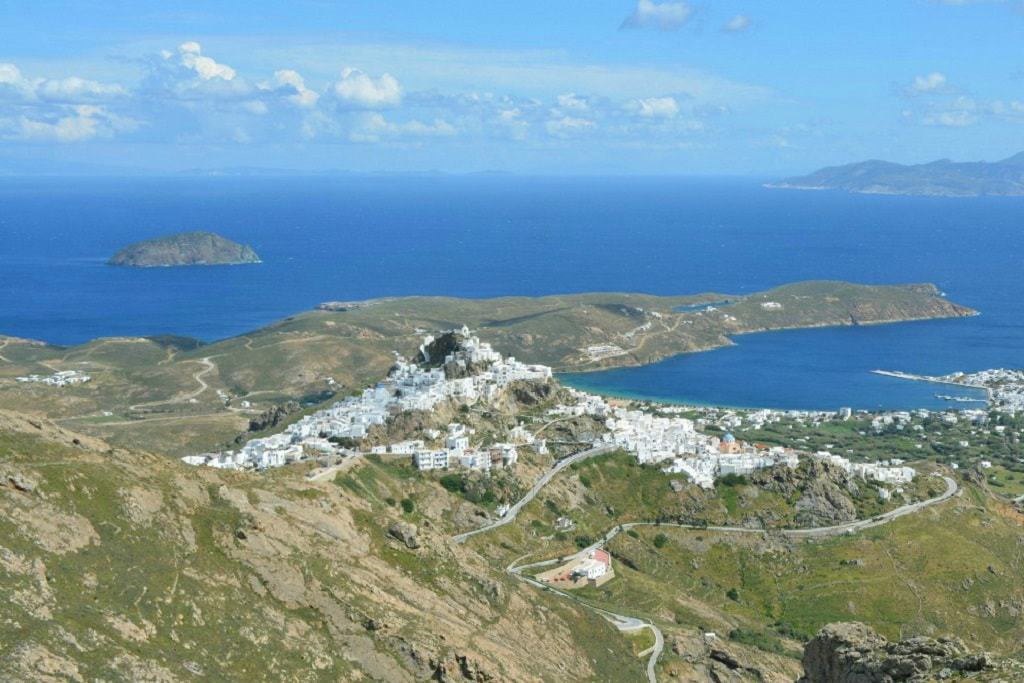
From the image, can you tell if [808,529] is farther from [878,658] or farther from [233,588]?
[233,588]

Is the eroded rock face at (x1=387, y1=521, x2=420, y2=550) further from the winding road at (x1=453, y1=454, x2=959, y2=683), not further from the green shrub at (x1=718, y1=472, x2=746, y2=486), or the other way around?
the green shrub at (x1=718, y1=472, x2=746, y2=486)

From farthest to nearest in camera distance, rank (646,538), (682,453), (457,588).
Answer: (682,453)
(646,538)
(457,588)

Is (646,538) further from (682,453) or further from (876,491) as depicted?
(876,491)

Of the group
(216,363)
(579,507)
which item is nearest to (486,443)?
(579,507)

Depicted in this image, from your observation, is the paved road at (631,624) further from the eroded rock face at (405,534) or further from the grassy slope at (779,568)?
the eroded rock face at (405,534)

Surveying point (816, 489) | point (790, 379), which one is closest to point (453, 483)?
point (816, 489)

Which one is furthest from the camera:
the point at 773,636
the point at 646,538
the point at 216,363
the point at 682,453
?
the point at 216,363

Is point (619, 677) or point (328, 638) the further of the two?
point (619, 677)
